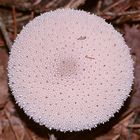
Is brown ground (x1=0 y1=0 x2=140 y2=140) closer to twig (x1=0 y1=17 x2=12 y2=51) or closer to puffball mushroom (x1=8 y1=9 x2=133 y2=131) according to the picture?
twig (x1=0 y1=17 x2=12 y2=51)

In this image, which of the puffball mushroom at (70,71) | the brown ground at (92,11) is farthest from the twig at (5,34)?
the puffball mushroom at (70,71)

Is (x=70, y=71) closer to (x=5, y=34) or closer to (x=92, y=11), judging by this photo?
(x=5, y=34)

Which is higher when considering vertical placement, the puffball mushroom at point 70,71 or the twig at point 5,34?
the twig at point 5,34

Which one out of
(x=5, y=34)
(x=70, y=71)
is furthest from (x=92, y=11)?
(x=70, y=71)

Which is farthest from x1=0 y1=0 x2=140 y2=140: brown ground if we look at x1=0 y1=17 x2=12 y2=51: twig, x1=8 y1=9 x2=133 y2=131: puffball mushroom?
x1=8 y1=9 x2=133 y2=131: puffball mushroom

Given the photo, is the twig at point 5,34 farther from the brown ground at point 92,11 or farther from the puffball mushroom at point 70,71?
the puffball mushroom at point 70,71

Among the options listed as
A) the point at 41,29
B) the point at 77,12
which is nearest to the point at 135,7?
the point at 77,12
